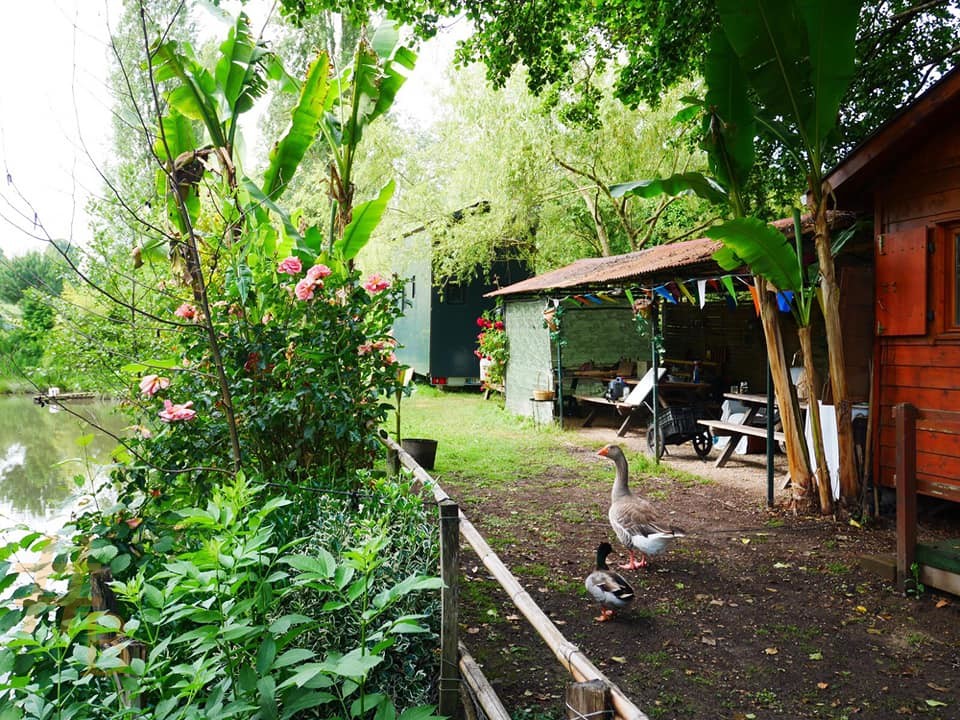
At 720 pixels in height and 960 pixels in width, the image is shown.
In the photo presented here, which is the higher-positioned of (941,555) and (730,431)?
(730,431)

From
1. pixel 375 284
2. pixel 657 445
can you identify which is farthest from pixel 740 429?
pixel 375 284

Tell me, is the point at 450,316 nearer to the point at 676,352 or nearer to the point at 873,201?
the point at 676,352

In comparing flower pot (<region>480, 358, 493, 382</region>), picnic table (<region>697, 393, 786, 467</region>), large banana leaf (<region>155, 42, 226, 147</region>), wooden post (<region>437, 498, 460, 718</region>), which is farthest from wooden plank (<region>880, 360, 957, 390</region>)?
flower pot (<region>480, 358, 493, 382</region>)

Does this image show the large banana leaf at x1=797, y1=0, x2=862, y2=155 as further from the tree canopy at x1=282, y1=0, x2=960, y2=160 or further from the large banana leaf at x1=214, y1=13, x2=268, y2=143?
the large banana leaf at x1=214, y1=13, x2=268, y2=143

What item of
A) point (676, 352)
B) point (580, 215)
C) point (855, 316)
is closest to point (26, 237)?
point (855, 316)

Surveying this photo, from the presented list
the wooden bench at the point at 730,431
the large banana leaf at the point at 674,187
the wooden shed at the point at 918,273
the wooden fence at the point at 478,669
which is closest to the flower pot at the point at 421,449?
the wooden bench at the point at 730,431

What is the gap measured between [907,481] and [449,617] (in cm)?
398

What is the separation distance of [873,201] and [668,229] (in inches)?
644

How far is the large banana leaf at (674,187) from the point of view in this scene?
295 inches

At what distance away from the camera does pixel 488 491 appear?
9.17 metres

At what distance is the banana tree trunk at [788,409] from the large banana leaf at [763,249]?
582 mm

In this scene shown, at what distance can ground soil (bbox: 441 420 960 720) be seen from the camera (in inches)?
161

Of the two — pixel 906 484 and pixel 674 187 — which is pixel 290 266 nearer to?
pixel 674 187

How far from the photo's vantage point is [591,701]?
2.32 metres
